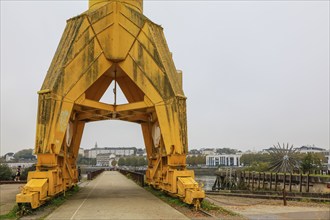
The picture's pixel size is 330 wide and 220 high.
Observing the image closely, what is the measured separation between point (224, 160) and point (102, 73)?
171021 mm

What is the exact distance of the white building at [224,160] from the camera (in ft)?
581

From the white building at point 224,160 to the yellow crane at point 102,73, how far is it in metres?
164

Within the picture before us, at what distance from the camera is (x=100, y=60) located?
16781 mm

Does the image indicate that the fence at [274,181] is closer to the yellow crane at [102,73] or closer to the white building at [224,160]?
the yellow crane at [102,73]

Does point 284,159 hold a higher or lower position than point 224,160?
higher

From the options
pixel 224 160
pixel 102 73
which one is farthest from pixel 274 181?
pixel 224 160

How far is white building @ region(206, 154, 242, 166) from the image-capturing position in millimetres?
177125

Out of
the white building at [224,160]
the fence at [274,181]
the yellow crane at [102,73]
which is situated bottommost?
the white building at [224,160]

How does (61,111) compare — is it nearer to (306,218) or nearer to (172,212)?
(172,212)

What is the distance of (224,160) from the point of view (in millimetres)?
181875

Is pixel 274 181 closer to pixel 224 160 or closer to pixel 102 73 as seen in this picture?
pixel 102 73

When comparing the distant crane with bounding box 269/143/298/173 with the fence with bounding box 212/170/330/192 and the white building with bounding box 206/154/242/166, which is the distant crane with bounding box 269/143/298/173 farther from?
the white building with bounding box 206/154/242/166

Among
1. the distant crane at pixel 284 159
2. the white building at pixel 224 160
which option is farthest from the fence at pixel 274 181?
the white building at pixel 224 160

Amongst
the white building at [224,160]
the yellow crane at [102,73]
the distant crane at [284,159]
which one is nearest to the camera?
the yellow crane at [102,73]
